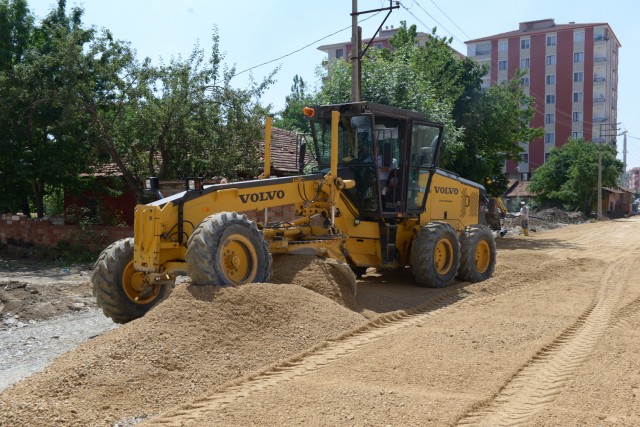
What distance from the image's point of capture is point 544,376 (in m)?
5.73

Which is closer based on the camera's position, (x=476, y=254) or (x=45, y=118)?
(x=476, y=254)

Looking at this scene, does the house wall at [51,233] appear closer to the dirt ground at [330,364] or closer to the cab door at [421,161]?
the dirt ground at [330,364]

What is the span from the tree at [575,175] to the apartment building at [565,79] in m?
21.7

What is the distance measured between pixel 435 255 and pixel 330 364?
499 centimetres

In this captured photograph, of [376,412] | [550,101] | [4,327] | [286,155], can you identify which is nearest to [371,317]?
[376,412]

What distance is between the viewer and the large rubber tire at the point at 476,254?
11.4 meters

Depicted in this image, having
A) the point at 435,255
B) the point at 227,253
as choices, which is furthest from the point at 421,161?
the point at 227,253

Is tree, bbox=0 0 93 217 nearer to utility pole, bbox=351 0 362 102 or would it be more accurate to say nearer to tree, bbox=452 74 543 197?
utility pole, bbox=351 0 362 102

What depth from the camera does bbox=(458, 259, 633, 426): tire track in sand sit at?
4.73 meters

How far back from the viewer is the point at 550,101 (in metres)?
77.0

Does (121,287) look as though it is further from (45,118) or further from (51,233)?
(45,118)

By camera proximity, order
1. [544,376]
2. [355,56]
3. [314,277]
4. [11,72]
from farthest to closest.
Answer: [11,72], [355,56], [314,277], [544,376]

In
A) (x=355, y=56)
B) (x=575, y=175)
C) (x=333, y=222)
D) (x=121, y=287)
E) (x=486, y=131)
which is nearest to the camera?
(x=121, y=287)

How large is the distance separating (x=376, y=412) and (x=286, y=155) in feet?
53.8
